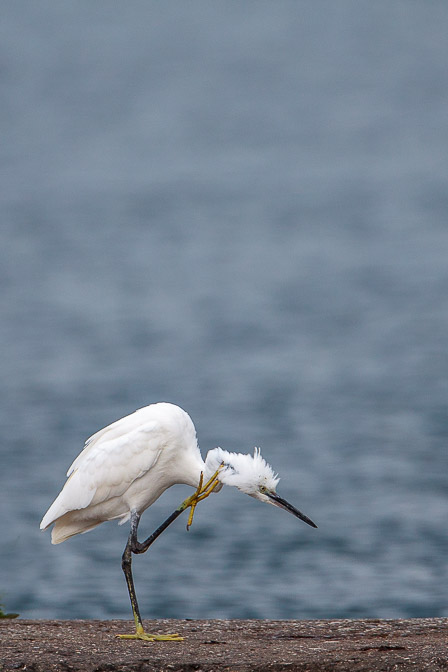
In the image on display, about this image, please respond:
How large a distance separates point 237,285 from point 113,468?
2627 centimetres

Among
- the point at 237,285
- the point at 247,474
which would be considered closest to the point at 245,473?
the point at 247,474

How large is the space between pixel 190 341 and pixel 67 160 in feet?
71.4

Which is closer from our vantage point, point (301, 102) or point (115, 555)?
point (115, 555)

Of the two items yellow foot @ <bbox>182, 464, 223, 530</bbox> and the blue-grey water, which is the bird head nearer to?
yellow foot @ <bbox>182, 464, 223, 530</bbox>

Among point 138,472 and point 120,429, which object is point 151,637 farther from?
point 120,429

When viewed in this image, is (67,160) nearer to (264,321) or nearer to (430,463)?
(264,321)

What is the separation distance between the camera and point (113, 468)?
920 cm

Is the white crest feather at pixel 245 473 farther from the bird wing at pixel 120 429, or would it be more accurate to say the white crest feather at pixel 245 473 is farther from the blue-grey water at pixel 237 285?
the blue-grey water at pixel 237 285

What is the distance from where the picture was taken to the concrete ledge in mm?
7805

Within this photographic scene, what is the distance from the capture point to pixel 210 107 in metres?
58.6

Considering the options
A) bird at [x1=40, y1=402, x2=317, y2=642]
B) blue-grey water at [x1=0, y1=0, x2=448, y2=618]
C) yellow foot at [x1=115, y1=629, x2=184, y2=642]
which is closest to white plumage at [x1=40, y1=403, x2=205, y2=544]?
bird at [x1=40, y1=402, x2=317, y2=642]

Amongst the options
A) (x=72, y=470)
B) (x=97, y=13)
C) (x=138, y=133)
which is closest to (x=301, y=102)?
(x=138, y=133)

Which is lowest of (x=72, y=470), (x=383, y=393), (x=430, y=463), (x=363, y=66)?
(x=72, y=470)

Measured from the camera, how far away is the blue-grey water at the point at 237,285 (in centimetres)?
1764
